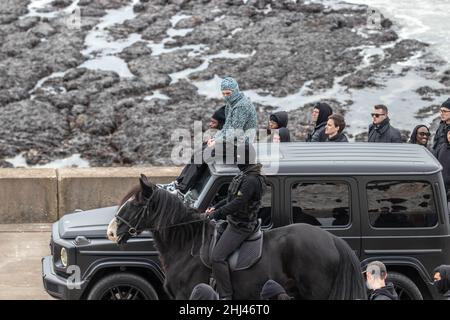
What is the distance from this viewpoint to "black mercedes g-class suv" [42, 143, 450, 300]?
31.3 feet

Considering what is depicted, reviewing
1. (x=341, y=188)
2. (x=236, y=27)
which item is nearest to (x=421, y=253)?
(x=341, y=188)

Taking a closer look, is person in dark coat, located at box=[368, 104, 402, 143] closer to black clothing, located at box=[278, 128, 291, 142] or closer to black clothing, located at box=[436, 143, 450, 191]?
black clothing, located at box=[436, 143, 450, 191]

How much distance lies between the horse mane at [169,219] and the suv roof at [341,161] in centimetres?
70

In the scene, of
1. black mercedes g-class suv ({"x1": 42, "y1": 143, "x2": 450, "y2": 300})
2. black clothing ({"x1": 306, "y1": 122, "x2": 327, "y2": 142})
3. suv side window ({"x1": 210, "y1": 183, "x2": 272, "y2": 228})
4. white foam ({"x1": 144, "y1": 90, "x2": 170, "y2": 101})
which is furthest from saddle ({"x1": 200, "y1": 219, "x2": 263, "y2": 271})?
white foam ({"x1": 144, "y1": 90, "x2": 170, "y2": 101})

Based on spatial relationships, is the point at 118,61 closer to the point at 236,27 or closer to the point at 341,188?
the point at 236,27

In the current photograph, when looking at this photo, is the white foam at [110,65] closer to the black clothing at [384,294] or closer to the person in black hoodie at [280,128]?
Result: the person in black hoodie at [280,128]

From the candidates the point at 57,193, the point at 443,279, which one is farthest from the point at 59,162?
the point at 443,279

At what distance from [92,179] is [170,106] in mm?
4458

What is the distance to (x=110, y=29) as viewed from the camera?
2075 cm

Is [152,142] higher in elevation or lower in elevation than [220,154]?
lower

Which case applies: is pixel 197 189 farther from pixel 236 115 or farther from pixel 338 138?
pixel 338 138

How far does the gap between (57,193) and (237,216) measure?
548 cm

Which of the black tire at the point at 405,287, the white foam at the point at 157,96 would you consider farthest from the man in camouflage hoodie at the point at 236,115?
the white foam at the point at 157,96

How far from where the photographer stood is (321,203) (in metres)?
9.59
